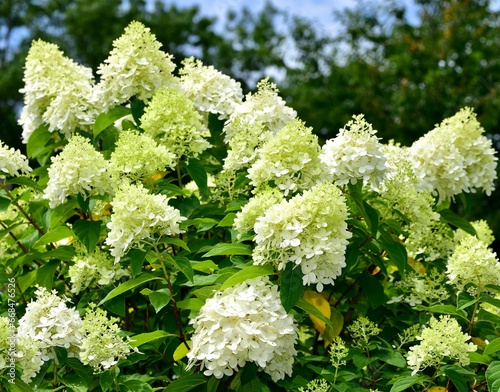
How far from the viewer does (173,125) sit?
3088 mm

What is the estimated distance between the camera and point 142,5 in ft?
96.1

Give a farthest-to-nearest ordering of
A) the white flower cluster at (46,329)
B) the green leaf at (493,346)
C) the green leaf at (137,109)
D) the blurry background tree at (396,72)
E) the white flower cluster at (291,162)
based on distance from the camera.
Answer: the blurry background tree at (396,72)
the green leaf at (137,109)
the white flower cluster at (291,162)
the green leaf at (493,346)
the white flower cluster at (46,329)

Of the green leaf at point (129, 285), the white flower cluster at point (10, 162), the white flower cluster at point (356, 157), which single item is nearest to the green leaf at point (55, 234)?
the white flower cluster at point (10, 162)

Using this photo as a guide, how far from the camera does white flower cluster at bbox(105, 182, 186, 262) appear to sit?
8.44ft

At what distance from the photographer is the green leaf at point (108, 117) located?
3375mm

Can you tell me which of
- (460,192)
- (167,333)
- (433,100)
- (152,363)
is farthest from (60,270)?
(433,100)

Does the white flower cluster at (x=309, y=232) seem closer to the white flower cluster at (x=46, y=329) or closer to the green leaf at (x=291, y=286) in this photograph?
the green leaf at (x=291, y=286)

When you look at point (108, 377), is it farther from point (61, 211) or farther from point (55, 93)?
point (55, 93)

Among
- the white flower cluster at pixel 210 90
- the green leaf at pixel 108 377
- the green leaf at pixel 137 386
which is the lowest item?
the green leaf at pixel 137 386

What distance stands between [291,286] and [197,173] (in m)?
0.76

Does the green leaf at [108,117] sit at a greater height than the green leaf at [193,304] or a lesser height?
greater

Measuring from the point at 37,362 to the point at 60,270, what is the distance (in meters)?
0.89

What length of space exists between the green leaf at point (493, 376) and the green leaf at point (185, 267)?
3.34 ft

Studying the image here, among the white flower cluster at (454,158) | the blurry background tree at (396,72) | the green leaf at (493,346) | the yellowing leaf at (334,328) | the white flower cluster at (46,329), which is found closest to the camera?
the white flower cluster at (46,329)
